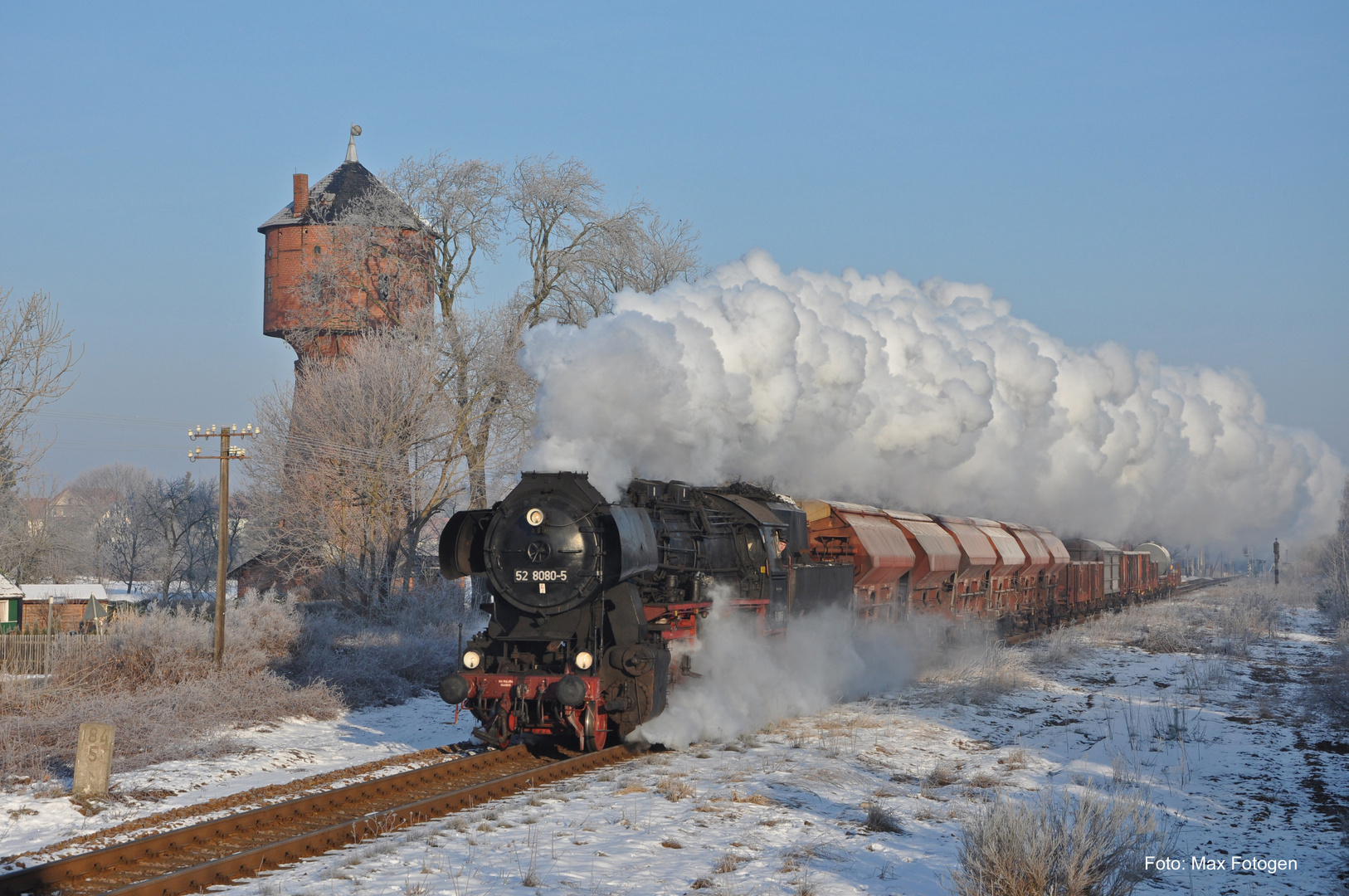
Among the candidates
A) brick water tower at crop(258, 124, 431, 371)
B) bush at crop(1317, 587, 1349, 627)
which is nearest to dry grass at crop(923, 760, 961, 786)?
brick water tower at crop(258, 124, 431, 371)

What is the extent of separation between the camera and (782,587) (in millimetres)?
15977

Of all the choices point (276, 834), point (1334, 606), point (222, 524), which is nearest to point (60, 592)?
point (222, 524)

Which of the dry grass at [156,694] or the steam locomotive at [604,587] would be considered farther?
the dry grass at [156,694]

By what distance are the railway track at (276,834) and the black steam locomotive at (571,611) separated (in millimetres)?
673

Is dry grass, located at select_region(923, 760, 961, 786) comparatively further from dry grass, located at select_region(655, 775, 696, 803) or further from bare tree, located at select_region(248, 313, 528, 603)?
bare tree, located at select_region(248, 313, 528, 603)

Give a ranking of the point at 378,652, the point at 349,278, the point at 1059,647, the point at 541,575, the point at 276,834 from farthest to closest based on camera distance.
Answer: the point at 349,278 < the point at 1059,647 < the point at 378,652 < the point at 541,575 < the point at 276,834

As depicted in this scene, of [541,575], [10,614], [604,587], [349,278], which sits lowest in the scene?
[10,614]

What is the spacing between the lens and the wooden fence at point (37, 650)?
17297mm

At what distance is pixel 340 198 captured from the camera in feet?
133

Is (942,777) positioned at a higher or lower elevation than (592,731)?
lower

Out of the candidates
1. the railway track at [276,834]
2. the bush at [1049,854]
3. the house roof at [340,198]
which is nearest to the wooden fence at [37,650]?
the railway track at [276,834]

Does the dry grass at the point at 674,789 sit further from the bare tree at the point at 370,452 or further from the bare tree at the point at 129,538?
the bare tree at the point at 129,538

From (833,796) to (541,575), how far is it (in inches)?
152

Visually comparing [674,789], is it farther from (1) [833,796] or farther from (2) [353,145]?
(2) [353,145]
